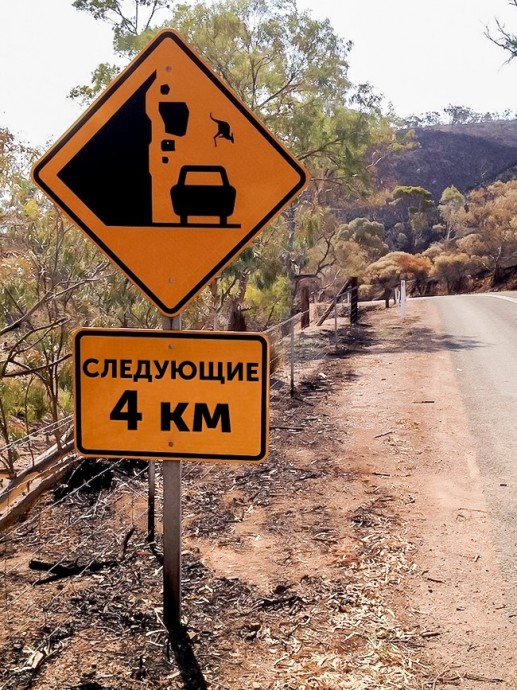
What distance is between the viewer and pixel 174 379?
111 inches

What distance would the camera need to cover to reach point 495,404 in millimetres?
9070

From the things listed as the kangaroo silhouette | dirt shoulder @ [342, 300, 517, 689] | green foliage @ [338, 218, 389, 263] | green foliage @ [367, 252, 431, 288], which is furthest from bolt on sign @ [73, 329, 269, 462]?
green foliage @ [338, 218, 389, 263]

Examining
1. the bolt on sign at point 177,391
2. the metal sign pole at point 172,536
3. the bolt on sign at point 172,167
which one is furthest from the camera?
the metal sign pole at point 172,536

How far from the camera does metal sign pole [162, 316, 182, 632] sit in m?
3.02

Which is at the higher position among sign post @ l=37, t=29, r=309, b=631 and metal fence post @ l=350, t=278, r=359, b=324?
sign post @ l=37, t=29, r=309, b=631

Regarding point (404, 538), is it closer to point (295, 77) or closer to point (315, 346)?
point (315, 346)

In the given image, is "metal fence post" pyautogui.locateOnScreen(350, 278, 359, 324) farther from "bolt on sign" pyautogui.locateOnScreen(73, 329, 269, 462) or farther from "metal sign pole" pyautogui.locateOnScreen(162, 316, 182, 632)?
"bolt on sign" pyautogui.locateOnScreen(73, 329, 269, 462)

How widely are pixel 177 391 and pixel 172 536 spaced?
80 centimetres

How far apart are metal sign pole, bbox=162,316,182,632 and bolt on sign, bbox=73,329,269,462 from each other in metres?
0.14

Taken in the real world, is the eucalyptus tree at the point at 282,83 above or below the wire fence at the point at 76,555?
above

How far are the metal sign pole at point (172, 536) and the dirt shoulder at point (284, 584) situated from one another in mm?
119

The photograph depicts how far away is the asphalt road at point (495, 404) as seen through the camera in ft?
16.2

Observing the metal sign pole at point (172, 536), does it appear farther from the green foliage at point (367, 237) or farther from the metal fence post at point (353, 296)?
the green foliage at point (367, 237)

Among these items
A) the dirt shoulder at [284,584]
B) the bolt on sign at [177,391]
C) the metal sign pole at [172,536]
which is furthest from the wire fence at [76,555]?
the bolt on sign at [177,391]
